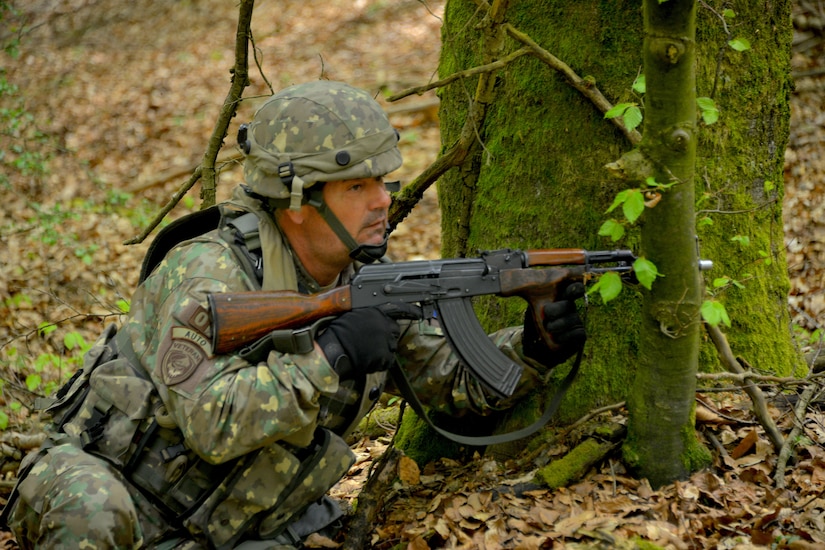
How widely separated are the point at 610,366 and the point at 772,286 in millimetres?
991

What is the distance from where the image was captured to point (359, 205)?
3.46m

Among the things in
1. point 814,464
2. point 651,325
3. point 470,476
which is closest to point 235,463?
point 470,476

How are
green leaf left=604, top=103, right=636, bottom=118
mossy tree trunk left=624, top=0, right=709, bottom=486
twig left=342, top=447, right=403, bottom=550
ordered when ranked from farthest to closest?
twig left=342, top=447, right=403, bottom=550, green leaf left=604, top=103, right=636, bottom=118, mossy tree trunk left=624, top=0, right=709, bottom=486

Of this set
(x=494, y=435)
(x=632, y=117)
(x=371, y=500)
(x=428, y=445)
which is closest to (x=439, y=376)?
(x=494, y=435)

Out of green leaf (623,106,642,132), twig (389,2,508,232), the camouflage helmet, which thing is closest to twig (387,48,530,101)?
twig (389,2,508,232)

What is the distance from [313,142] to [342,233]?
42 cm

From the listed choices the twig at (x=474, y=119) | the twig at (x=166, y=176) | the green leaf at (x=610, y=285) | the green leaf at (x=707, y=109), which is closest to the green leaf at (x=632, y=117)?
the green leaf at (x=707, y=109)

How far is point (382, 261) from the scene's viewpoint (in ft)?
12.3

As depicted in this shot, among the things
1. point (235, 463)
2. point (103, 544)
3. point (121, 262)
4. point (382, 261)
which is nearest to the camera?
point (103, 544)

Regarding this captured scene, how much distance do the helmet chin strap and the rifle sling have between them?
59cm

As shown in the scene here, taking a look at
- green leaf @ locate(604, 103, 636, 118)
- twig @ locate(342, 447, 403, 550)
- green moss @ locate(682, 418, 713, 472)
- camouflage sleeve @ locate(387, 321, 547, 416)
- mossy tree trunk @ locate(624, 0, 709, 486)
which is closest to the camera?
mossy tree trunk @ locate(624, 0, 709, 486)

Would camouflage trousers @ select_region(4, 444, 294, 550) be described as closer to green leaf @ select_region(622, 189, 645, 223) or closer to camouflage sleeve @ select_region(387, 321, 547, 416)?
camouflage sleeve @ select_region(387, 321, 547, 416)

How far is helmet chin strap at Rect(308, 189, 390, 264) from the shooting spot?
3404 mm

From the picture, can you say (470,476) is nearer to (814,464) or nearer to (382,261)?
(382,261)
